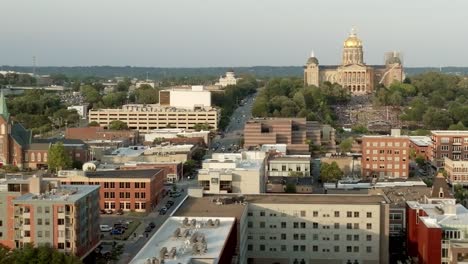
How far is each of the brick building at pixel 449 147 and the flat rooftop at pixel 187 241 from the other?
3105cm

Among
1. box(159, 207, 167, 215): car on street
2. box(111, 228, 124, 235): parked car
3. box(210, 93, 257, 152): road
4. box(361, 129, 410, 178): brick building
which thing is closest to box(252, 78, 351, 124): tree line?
box(210, 93, 257, 152): road

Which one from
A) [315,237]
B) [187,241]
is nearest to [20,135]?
[315,237]

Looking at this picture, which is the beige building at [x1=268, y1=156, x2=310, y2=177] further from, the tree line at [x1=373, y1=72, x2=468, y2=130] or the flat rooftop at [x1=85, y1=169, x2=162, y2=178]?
the tree line at [x1=373, y1=72, x2=468, y2=130]

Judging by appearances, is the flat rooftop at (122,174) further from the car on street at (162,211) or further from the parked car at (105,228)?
the parked car at (105,228)

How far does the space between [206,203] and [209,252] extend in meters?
8.21

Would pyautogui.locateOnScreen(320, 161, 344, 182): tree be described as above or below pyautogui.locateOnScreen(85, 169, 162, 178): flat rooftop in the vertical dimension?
below

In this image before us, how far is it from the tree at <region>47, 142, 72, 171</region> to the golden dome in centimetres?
Result: 6994

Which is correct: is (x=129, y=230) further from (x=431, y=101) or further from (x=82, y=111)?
(x=431, y=101)

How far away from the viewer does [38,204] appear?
2805 cm

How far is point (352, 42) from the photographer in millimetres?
112188

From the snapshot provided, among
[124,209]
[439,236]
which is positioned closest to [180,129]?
[124,209]

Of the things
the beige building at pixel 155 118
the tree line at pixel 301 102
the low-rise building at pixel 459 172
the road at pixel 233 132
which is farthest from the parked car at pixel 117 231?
the tree line at pixel 301 102

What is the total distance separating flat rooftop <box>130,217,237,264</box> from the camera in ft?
67.2

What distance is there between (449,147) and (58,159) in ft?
81.7
